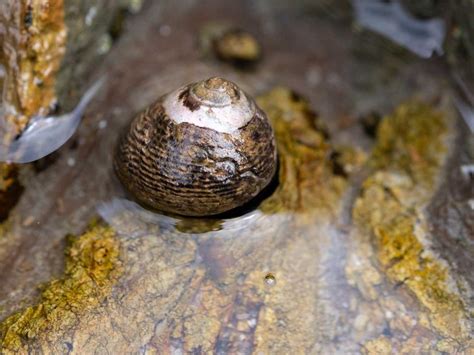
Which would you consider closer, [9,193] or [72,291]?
[72,291]

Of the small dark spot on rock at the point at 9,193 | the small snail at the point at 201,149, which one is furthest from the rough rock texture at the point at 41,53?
the small snail at the point at 201,149

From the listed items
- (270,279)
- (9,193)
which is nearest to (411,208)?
(270,279)

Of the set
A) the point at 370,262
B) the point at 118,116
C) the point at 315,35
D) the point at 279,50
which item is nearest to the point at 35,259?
the point at 118,116

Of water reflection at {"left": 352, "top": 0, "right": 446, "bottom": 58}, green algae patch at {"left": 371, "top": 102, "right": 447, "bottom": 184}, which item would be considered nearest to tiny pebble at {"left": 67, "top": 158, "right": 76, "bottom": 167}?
green algae patch at {"left": 371, "top": 102, "right": 447, "bottom": 184}

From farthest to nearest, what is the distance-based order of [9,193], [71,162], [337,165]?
[337,165]
[71,162]
[9,193]

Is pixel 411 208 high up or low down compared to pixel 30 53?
down

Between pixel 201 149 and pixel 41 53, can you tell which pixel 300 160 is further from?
pixel 41 53

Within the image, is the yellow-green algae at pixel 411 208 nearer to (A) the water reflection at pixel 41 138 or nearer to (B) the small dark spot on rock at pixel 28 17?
(A) the water reflection at pixel 41 138
